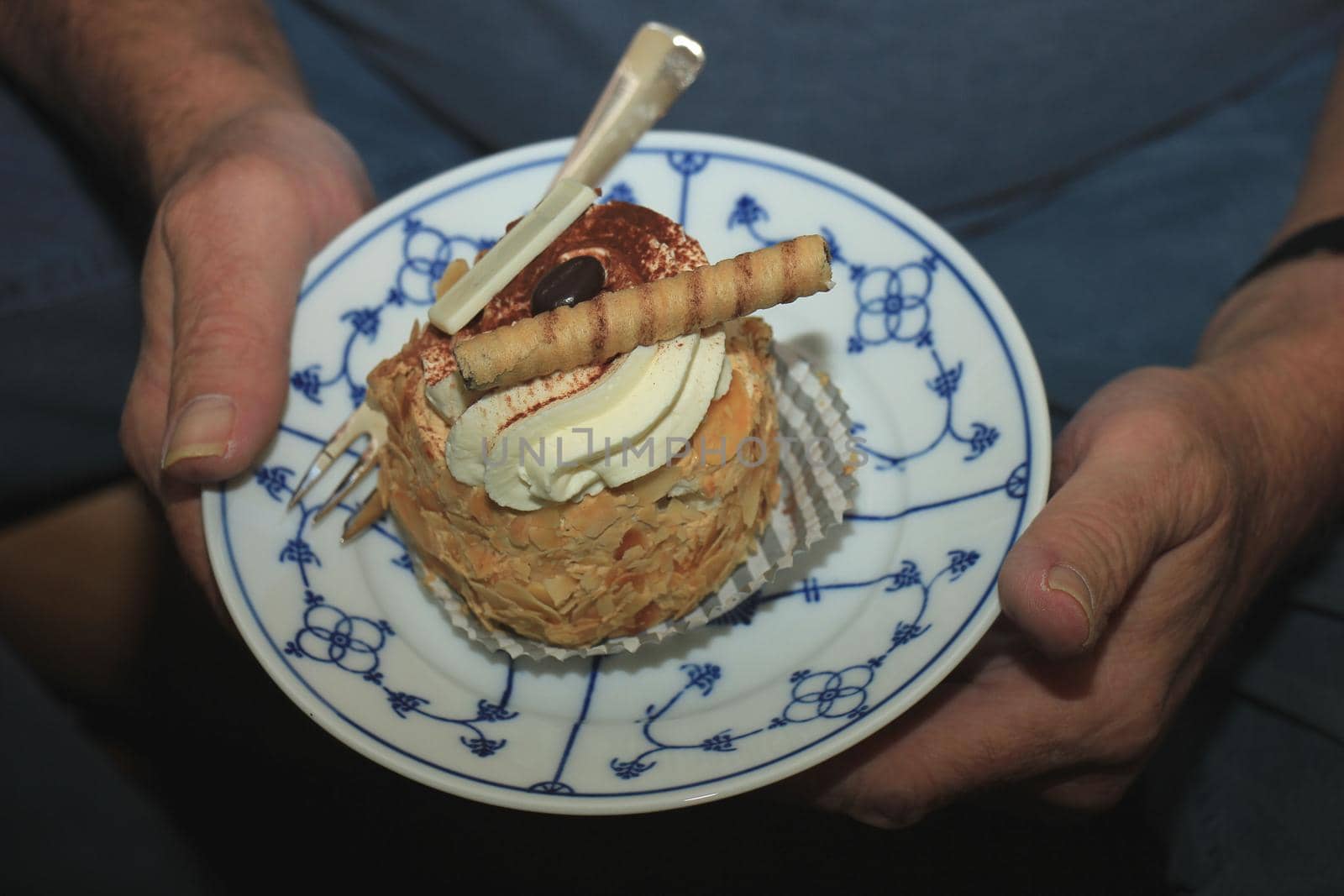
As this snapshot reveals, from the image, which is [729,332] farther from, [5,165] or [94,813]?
[5,165]

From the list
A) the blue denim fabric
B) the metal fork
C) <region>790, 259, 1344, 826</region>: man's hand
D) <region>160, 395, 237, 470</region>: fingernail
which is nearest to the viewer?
<region>790, 259, 1344, 826</region>: man's hand

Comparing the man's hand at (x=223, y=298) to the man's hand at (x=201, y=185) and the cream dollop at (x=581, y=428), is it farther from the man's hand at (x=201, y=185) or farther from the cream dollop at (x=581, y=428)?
the cream dollop at (x=581, y=428)

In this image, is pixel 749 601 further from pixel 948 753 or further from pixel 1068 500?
pixel 1068 500

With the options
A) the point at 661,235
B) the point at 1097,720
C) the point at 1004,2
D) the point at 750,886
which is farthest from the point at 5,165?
the point at 1097,720

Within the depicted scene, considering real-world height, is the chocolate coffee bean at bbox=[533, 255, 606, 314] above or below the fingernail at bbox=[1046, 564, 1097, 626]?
above

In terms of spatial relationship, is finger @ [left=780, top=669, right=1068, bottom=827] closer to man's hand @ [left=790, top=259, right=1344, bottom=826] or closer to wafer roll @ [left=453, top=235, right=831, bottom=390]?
man's hand @ [left=790, top=259, right=1344, bottom=826]

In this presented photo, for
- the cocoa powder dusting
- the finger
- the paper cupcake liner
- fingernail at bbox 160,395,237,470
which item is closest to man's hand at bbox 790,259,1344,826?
the finger
